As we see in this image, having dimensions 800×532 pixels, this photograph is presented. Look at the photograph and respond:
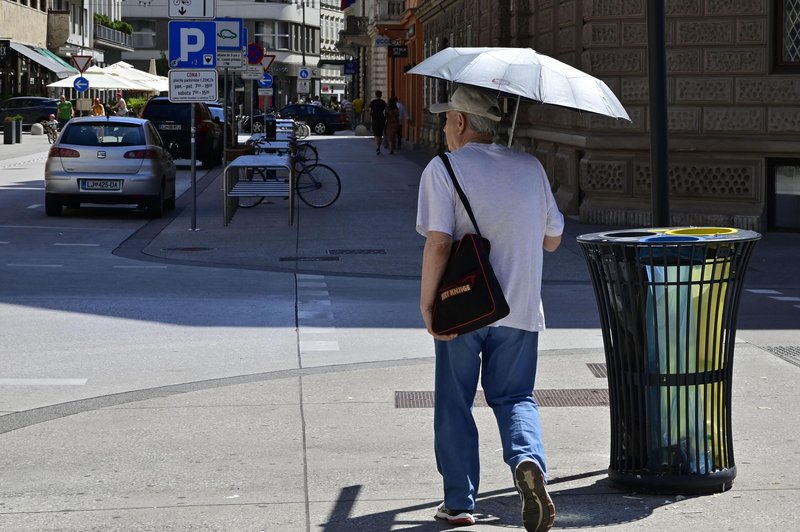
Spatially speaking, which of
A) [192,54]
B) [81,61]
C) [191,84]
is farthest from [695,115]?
[81,61]

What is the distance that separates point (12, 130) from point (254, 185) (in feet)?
97.9

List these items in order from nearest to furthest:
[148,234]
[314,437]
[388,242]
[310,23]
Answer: [314,437], [388,242], [148,234], [310,23]

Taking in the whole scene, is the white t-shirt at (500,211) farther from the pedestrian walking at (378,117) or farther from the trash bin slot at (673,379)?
the pedestrian walking at (378,117)

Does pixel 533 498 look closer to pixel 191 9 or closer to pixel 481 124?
pixel 481 124

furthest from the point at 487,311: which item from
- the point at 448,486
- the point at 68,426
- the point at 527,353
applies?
the point at 68,426

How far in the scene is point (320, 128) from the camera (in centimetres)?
7031

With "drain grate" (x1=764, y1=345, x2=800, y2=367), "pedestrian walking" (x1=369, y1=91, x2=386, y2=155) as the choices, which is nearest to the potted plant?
"pedestrian walking" (x1=369, y1=91, x2=386, y2=155)

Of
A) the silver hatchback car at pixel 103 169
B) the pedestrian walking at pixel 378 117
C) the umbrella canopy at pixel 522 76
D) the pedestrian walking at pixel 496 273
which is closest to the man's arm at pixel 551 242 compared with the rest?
the pedestrian walking at pixel 496 273

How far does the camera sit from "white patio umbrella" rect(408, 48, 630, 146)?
212 inches

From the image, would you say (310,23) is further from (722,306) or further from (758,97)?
(722,306)

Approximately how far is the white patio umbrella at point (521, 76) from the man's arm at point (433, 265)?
515mm

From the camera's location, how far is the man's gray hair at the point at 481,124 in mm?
5340

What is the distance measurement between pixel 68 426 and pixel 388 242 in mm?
10599

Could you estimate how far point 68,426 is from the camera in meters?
7.43
